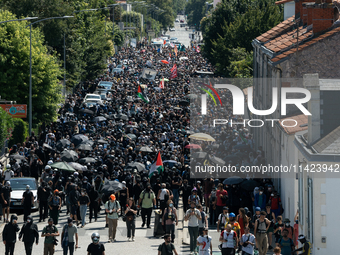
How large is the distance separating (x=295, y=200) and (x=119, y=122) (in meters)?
21.5

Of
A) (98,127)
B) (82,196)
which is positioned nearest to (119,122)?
(98,127)

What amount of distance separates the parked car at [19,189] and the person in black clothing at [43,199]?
134 cm

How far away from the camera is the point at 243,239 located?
55.9 feet

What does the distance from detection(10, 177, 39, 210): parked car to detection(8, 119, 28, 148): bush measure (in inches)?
555

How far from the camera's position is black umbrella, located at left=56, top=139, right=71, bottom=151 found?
111 ft

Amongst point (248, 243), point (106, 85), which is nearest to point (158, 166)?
point (248, 243)

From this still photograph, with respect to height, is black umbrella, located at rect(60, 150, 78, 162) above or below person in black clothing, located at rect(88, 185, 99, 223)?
above

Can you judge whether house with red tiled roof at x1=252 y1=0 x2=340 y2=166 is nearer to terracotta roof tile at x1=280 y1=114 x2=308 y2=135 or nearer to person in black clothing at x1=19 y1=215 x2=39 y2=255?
terracotta roof tile at x1=280 y1=114 x2=308 y2=135

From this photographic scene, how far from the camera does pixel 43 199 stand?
917 inches

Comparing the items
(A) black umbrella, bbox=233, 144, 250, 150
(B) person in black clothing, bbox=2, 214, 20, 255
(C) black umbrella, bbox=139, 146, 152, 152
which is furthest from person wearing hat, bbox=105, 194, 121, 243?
(A) black umbrella, bbox=233, 144, 250, 150

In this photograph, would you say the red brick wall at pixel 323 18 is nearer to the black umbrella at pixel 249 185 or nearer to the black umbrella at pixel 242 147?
the black umbrella at pixel 242 147

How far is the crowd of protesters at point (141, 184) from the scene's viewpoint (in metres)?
18.6

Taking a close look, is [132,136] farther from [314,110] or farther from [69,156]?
[314,110]

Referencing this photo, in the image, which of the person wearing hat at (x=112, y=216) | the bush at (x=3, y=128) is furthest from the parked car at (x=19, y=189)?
the bush at (x=3, y=128)
